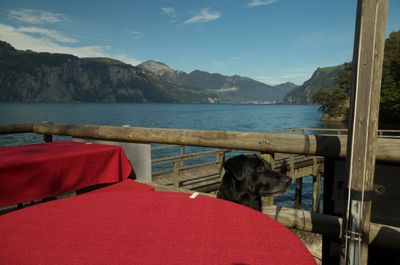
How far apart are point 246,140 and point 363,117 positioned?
1187 mm

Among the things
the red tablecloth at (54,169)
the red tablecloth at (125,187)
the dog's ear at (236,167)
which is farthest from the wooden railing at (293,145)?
the red tablecloth at (125,187)

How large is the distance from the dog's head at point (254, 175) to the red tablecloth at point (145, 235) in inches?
42.6

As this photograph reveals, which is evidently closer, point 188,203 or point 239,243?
point 239,243

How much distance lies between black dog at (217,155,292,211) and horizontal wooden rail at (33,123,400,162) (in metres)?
0.21

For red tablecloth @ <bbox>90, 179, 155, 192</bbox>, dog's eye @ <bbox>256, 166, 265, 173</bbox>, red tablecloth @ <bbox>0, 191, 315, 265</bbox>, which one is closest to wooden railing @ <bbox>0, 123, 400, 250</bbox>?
dog's eye @ <bbox>256, 166, 265, 173</bbox>

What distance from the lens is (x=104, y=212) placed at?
5.95 feet

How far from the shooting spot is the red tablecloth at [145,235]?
1.27 metres

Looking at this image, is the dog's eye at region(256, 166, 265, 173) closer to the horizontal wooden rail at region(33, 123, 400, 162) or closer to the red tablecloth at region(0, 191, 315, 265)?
the horizontal wooden rail at region(33, 123, 400, 162)

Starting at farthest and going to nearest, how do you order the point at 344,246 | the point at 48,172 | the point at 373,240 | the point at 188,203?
the point at 48,172 < the point at 373,240 < the point at 344,246 < the point at 188,203

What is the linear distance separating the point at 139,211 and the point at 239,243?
695mm

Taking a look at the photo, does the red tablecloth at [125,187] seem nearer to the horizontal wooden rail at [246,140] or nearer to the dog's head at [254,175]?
the horizontal wooden rail at [246,140]

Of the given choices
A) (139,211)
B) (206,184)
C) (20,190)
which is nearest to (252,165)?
(139,211)

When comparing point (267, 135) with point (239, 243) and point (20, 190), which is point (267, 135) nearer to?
point (239, 243)

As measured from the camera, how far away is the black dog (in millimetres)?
3039
